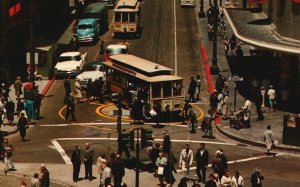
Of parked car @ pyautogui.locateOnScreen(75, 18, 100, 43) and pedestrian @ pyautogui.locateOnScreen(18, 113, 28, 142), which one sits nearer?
pedestrian @ pyautogui.locateOnScreen(18, 113, 28, 142)

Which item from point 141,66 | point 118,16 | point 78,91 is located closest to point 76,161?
point 141,66

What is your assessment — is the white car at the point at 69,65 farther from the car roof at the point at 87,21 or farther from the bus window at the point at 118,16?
the bus window at the point at 118,16

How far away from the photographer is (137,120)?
4350 centimetres

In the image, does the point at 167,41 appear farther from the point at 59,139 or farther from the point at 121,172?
the point at 121,172

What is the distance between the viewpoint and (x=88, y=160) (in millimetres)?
32250

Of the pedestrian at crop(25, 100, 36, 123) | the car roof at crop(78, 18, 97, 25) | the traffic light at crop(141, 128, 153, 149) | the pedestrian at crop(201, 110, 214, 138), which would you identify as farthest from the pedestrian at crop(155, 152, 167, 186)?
the car roof at crop(78, 18, 97, 25)

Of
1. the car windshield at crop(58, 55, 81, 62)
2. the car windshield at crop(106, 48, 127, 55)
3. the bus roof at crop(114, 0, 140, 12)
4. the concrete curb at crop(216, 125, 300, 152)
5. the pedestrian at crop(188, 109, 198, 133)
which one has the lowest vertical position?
the concrete curb at crop(216, 125, 300, 152)

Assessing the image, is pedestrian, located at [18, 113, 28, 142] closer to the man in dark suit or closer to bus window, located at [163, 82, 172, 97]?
bus window, located at [163, 82, 172, 97]

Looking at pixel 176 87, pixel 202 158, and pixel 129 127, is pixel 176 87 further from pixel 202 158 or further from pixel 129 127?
pixel 202 158

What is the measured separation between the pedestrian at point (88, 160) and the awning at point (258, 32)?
1757cm

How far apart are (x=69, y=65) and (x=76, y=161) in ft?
82.3

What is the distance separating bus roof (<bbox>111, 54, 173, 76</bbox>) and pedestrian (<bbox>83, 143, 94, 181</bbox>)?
12468 millimetres

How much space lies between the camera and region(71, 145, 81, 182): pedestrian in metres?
31.7

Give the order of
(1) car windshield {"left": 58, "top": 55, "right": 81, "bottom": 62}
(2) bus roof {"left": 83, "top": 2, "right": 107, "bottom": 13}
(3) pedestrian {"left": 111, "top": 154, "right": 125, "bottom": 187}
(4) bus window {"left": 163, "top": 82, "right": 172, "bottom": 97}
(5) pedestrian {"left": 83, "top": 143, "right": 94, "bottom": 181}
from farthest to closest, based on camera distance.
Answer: (2) bus roof {"left": 83, "top": 2, "right": 107, "bottom": 13}, (1) car windshield {"left": 58, "top": 55, "right": 81, "bottom": 62}, (4) bus window {"left": 163, "top": 82, "right": 172, "bottom": 97}, (5) pedestrian {"left": 83, "top": 143, "right": 94, "bottom": 181}, (3) pedestrian {"left": 111, "top": 154, "right": 125, "bottom": 187}
